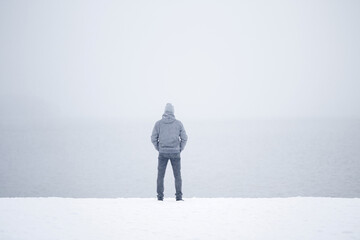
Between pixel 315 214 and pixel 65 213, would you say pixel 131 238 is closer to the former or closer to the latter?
pixel 65 213

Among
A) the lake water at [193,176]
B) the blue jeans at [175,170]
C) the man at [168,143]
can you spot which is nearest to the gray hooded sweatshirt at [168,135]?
the man at [168,143]

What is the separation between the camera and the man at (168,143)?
9.94 meters

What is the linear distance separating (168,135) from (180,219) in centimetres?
285

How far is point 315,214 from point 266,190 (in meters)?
28.6

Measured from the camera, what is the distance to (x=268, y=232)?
6820mm

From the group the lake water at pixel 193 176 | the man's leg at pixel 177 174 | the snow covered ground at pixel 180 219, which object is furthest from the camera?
the lake water at pixel 193 176

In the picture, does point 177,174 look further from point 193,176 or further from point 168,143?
point 193,176

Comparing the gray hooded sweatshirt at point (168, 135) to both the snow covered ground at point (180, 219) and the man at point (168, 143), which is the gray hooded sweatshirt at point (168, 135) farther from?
the snow covered ground at point (180, 219)

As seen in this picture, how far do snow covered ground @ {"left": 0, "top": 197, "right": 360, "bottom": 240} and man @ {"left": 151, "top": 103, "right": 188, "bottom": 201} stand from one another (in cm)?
54

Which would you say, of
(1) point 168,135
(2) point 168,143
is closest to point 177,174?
(2) point 168,143

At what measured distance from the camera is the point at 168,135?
10.0 meters

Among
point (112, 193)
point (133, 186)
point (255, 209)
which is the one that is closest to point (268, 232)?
point (255, 209)

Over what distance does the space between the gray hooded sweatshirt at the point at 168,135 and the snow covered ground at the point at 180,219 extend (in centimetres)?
141

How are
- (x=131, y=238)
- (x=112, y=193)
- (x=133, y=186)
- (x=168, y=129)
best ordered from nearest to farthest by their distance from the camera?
(x=131, y=238) < (x=168, y=129) < (x=112, y=193) < (x=133, y=186)
